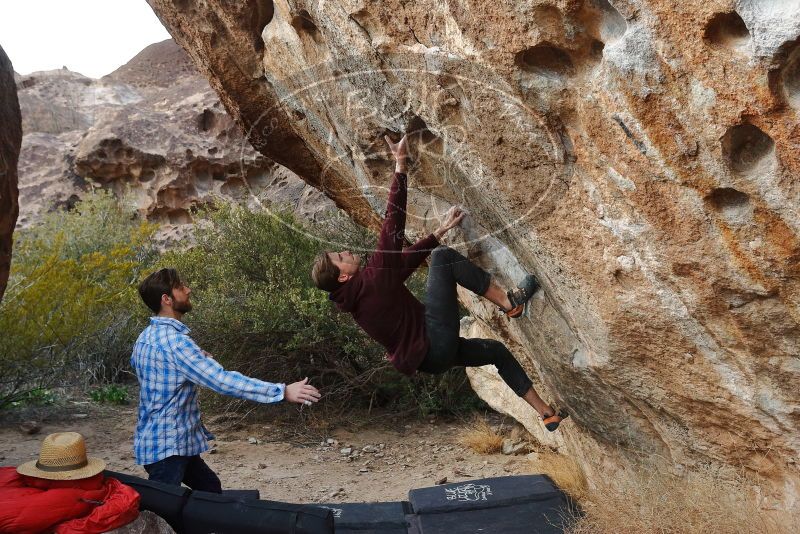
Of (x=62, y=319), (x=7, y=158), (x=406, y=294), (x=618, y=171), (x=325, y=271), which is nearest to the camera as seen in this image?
(x=618, y=171)

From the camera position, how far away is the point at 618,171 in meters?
2.95

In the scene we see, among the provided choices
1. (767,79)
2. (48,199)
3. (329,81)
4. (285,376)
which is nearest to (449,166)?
(329,81)

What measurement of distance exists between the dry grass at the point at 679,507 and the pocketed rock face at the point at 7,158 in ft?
11.5

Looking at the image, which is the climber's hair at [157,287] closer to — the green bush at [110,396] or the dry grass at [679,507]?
the dry grass at [679,507]

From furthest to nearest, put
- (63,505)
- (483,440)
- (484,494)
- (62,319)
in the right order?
(62,319)
(483,440)
(484,494)
(63,505)

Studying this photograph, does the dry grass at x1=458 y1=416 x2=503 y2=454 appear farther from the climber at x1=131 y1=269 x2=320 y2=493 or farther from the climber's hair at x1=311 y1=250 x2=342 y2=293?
the climber at x1=131 y1=269 x2=320 y2=493

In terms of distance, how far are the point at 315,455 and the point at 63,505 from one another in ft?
13.6

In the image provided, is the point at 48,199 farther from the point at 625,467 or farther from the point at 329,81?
the point at 625,467

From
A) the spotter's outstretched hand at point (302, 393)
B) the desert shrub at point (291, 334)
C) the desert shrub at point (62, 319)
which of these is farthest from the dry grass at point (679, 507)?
the desert shrub at point (62, 319)

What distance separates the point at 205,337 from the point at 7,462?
7.56 ft

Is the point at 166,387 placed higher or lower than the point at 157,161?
lower

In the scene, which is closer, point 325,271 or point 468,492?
point 325,271

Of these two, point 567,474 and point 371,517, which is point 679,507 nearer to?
point 567,474

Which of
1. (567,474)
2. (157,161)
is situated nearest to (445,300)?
(567,474)
